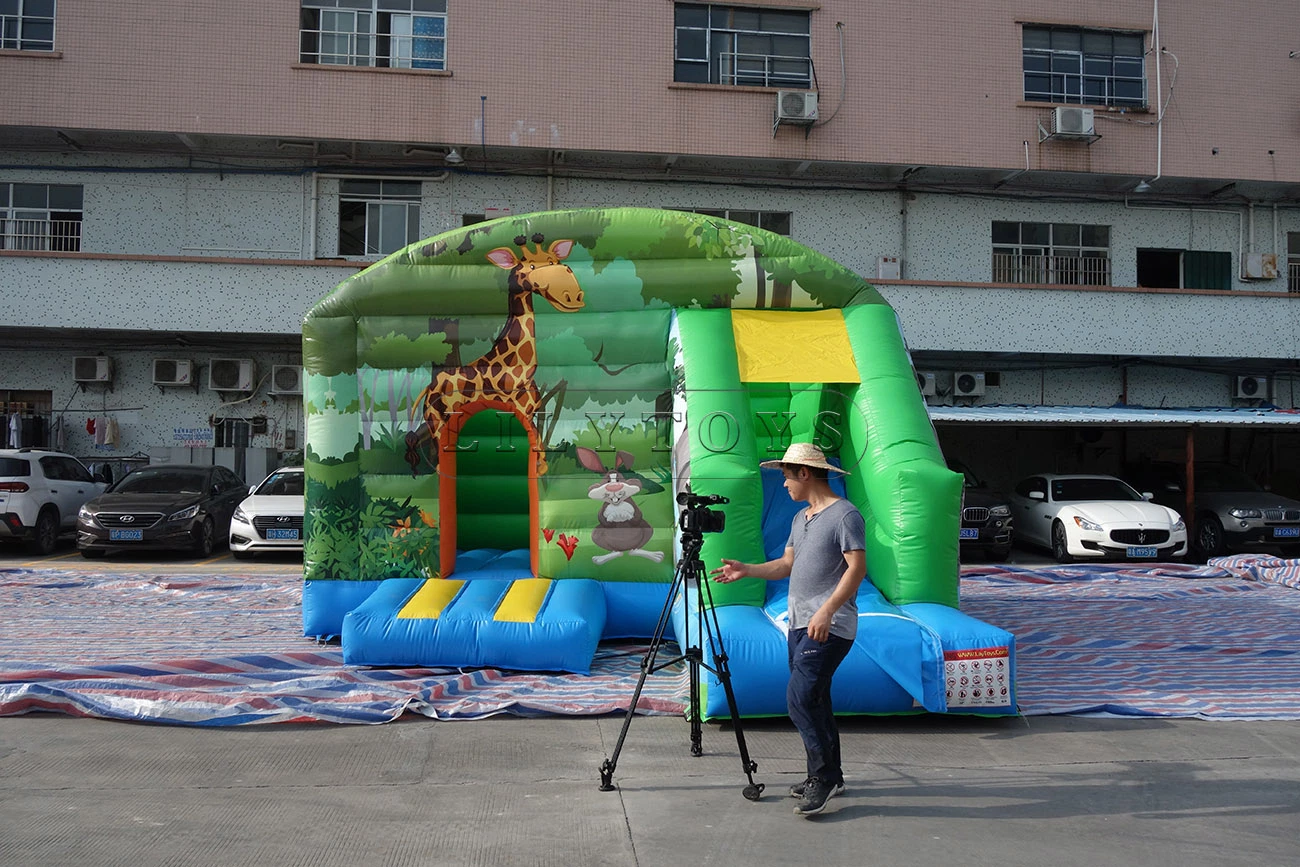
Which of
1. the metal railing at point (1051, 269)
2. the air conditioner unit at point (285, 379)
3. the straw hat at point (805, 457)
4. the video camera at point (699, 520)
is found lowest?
the video camera at point (699, 520)

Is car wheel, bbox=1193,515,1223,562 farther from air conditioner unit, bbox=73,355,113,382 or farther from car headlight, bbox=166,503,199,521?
air conditioner unit, bbox=73,355,113,382

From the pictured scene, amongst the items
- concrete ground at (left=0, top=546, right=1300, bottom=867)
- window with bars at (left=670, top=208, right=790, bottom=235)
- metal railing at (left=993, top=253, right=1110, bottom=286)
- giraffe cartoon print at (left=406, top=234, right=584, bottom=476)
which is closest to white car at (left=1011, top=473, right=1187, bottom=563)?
metal railing at (left=993, top=253, right=1110, bottom=286)

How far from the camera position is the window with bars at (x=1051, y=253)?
A: 20453 millimetres

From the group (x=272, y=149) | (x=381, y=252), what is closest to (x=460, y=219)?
(x=381, y=252)

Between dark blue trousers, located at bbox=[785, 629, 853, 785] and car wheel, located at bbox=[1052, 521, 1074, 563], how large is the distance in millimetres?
11743

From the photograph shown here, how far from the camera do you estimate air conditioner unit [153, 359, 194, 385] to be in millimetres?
18391

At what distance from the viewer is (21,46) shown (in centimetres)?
1836

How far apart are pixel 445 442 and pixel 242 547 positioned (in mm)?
7033

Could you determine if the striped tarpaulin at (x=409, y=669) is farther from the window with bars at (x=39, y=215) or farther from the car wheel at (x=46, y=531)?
the window with bars at (x=39, y=215)

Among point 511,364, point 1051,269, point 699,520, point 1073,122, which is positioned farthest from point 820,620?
point 1051,269

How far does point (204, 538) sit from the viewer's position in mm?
15234

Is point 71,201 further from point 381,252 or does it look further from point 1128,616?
point 1128,616

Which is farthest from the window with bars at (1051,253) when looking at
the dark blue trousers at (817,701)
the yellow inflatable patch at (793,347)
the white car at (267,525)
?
the dark blue trousers at (817,701)

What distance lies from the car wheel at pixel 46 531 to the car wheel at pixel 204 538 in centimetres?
210
